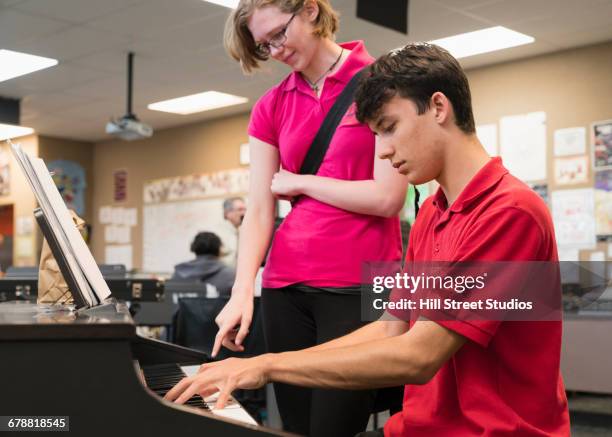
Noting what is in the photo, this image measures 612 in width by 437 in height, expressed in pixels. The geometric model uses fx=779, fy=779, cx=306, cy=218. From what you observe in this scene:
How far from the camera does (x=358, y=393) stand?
1564 millimetres

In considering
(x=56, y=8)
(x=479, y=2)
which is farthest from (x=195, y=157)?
(x=479, y=2)

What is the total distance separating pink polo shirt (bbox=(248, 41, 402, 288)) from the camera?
1.68 meters

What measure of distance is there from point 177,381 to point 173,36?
4.87 meters

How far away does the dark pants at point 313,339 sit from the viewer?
1.56 metres

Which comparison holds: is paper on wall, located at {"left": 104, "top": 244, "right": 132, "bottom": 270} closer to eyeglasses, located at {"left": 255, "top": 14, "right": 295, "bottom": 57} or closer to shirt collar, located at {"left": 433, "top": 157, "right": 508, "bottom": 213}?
eyeglasses, located at {"left": 255, "top": 14, "right": 295, "bottom": 57}

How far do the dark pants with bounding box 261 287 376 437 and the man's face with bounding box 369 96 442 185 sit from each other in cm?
51

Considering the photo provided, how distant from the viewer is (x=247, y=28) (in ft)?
5.90

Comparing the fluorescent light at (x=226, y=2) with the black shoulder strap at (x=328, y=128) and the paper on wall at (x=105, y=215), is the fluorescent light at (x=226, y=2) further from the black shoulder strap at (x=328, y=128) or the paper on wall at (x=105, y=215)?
the paper on wall at (x=105, y=215)

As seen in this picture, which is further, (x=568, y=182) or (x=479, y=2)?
(x=568, y=182)

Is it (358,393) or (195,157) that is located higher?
(195,157)

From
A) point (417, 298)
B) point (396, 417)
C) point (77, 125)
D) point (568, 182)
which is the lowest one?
point (396, 417)

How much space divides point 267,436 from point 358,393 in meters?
0.74

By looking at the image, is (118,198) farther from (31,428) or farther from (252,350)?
(31,428)

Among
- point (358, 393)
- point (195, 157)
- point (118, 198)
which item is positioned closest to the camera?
point (358, 393)
